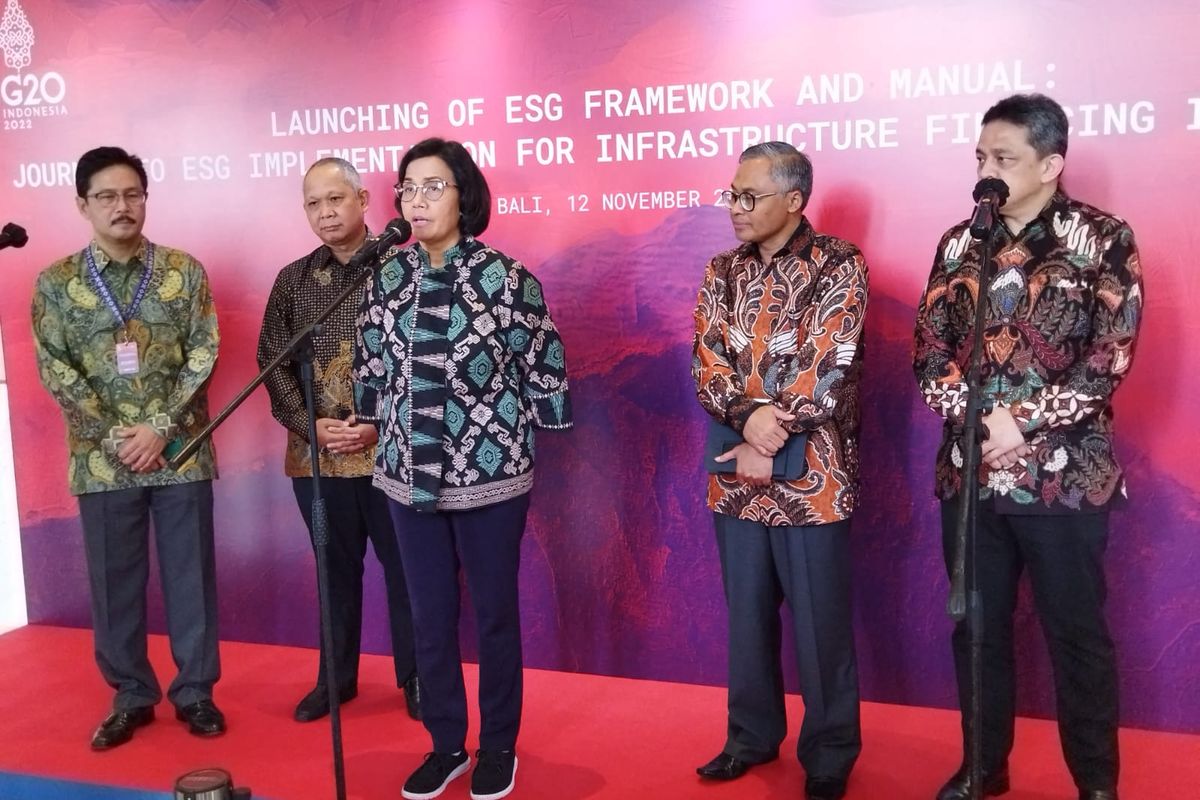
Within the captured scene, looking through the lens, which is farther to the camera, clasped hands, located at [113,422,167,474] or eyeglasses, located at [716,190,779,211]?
clasped hands, located at [113,422,167,474]

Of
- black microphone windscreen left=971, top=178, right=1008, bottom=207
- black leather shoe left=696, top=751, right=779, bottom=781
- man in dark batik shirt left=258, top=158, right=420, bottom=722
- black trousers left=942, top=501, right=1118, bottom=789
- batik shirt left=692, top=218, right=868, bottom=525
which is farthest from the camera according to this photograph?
man in dark batik shirt left=258, top=158, right=420, bottom=722

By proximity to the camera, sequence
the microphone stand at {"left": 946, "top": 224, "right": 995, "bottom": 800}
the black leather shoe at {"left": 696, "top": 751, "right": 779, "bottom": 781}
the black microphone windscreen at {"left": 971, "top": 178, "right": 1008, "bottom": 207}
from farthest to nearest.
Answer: the black leather shoe at {"left": 696, "top": 751, "right": 779, "bottom": 781} → the black microphone windscreen at {"left": 971, "top": 178, "right": 1008, "bottom": 207} → the microphone stand at {"left": 946, "top": 224, "right": 995, "bottom": 800}

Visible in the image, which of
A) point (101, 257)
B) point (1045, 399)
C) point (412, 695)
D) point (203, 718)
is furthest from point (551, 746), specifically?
point (101, 257)

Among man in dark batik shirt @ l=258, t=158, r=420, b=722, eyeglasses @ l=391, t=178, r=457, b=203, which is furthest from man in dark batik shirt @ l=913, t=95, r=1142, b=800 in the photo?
man in dark batik shirt @ l=258, t=158, r=420, b=722

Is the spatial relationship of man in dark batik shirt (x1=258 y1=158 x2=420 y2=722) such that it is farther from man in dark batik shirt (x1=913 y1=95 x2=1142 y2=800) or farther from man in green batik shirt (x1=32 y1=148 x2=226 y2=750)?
man in dark batik shirt (x1=913 y1=95 x2=1142 y2=800)

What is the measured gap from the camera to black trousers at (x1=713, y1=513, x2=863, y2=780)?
2.81 meters

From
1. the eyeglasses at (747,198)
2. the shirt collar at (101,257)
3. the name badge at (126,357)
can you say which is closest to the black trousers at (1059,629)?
the eyeglasses at (747,198)

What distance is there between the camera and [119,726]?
3.31 metres

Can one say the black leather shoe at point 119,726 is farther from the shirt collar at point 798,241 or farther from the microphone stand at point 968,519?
the microphone stand at point 968,519

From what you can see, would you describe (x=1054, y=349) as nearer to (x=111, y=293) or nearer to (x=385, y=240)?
(x=385, y=240)

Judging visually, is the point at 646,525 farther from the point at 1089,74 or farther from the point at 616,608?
the point at 1089,74

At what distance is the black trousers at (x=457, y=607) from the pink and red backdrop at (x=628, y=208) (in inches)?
34.9

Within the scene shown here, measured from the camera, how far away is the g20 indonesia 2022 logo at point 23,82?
4.22 metres

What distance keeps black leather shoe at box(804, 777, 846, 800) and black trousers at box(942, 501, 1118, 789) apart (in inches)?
13.6
